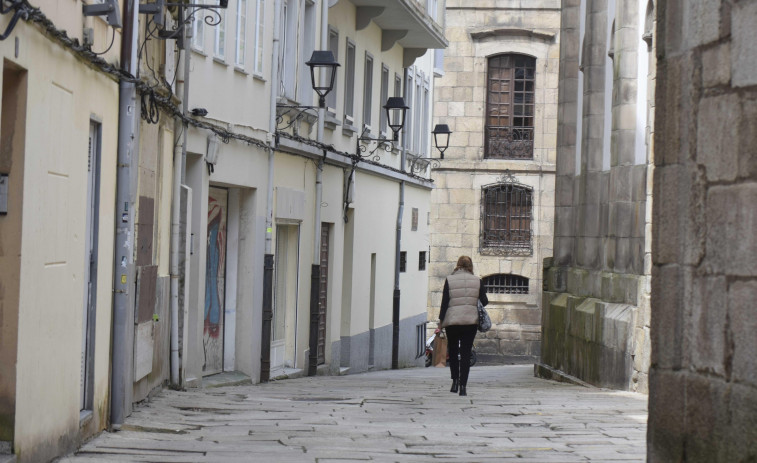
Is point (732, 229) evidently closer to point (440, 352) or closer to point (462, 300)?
point (462, 300)

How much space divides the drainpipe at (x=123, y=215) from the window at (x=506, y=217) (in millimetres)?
27004

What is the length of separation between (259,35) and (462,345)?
4.88 metres

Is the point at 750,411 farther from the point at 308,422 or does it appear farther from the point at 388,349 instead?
the point at 388,349

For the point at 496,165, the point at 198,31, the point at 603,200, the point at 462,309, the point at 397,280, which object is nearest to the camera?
the point at 198,31

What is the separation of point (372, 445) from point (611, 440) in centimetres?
188

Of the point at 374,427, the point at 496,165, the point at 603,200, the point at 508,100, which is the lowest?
the point at 374,427

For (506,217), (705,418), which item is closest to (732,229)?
(705,418)

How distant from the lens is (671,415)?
23.1ft

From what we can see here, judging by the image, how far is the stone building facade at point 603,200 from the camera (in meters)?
17.5

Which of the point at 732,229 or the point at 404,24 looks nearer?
the point at 732,229

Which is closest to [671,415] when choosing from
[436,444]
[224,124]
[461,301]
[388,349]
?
[436,444]

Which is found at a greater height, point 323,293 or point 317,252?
point 317,252

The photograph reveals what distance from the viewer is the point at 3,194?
24.9 feet

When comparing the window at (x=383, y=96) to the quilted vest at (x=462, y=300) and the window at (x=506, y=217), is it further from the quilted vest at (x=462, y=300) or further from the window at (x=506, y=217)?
the quilted vest at (x=462, y=300)
